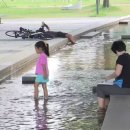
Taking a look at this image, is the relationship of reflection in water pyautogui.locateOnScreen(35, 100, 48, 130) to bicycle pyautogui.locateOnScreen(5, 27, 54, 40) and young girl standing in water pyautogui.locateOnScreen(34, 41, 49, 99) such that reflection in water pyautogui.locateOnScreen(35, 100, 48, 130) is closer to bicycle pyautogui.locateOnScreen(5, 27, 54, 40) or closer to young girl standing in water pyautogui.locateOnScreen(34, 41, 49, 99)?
young girl standing in water pyautogui.locateOnScreen(34, 41, 49, 99)

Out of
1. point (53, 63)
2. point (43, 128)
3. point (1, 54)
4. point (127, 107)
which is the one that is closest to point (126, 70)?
point (127, 107)

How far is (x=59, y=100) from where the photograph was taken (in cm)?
1095

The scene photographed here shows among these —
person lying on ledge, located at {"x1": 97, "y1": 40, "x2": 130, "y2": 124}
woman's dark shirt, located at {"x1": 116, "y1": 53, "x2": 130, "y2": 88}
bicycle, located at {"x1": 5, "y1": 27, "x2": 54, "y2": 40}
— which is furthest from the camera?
bicycle, located at {"x1": 5, "y1": 27, "x2": 54, "y2": 40}

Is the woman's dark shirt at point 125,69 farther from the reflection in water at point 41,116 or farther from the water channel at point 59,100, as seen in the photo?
the reflection in water at point 41,116

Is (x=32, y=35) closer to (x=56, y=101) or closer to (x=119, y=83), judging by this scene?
(x=56, y=101)

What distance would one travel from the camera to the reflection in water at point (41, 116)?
875 cm

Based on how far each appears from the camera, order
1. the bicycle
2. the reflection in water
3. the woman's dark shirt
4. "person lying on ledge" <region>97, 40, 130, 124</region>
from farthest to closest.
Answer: the bicycle → the woman's dark shirt → "person lying on ledge" <region>97, 40, 130, 124</region> → the reflection in water

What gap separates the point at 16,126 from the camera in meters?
8.75

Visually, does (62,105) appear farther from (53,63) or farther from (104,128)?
(53,63)

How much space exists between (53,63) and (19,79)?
3229mm

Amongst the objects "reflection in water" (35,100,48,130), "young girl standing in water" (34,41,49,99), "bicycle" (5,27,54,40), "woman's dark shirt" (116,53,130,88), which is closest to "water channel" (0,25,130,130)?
"reflection in water" (35,100,48,130)

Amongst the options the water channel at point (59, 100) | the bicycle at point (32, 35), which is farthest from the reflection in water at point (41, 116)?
the bicycle at point (32, 35)

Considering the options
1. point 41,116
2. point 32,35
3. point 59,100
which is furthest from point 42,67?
point 32,35

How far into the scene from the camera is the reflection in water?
875 centimetres
